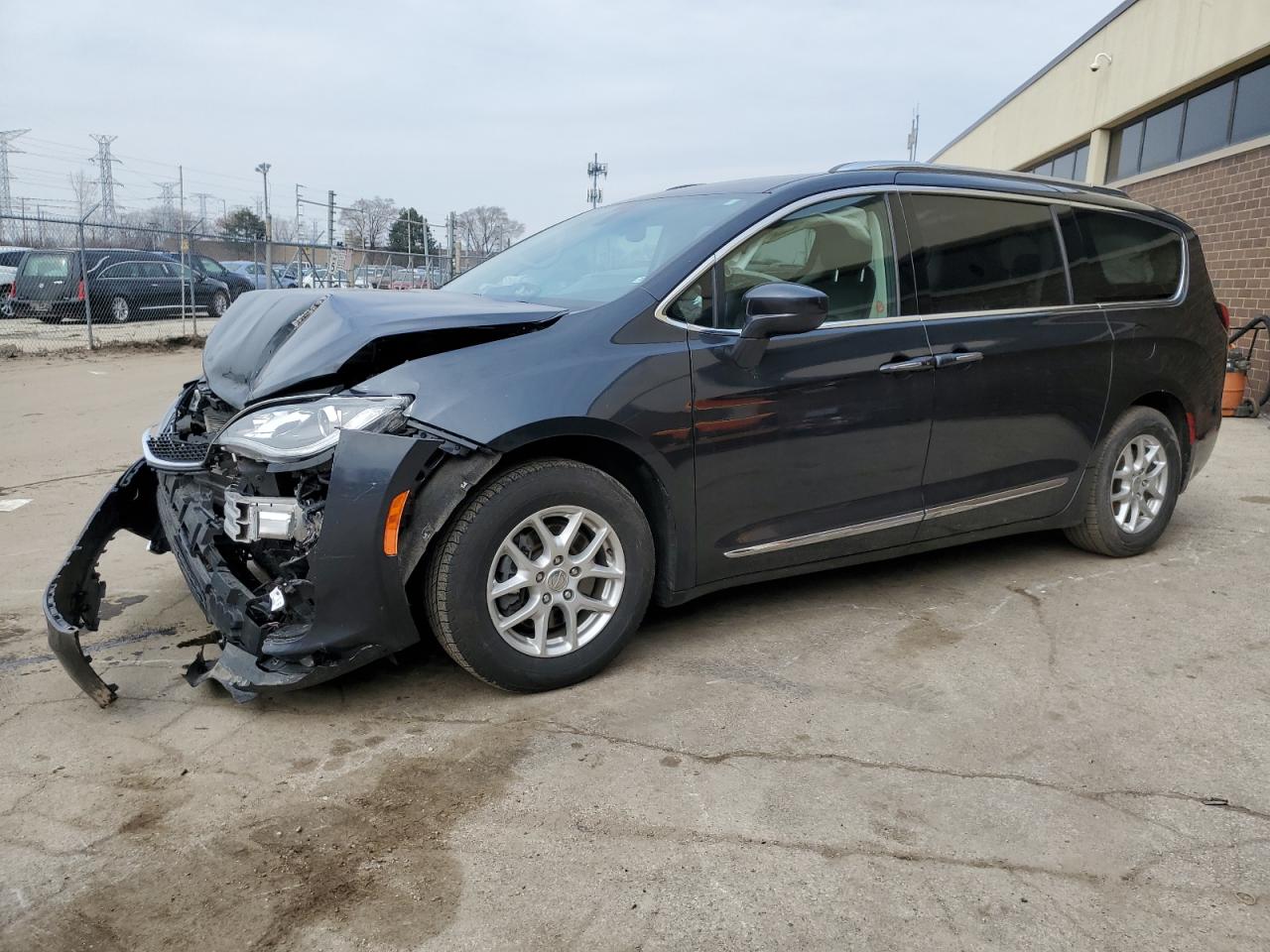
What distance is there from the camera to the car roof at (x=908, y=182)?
3807mm

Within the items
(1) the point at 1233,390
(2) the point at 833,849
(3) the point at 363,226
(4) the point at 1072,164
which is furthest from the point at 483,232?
(2) the point at 833,849

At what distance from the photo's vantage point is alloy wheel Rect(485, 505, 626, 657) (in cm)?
309

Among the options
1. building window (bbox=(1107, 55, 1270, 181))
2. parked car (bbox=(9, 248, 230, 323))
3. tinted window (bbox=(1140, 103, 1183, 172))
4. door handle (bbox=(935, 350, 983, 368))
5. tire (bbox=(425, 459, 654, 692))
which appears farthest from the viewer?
parked car (bbox=(9, 248, 230, 323))

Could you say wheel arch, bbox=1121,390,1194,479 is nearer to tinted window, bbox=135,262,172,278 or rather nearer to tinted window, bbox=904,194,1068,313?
tinted window, bbox=904,194,1068,313

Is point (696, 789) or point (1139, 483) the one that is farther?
point (1139, 483)

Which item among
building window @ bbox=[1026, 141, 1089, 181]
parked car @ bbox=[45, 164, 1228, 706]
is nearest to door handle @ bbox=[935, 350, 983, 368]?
parked car @ bbox=[45, 164, 1228, 706]

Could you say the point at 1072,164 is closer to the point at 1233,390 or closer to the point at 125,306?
the point at 1233,390

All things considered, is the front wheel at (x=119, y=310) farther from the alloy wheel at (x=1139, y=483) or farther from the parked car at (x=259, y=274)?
the alloy wheel at (x=1139, y=483)

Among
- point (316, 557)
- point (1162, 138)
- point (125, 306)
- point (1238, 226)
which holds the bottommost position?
point (316, 557)

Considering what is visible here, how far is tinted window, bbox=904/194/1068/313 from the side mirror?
0.78 meters

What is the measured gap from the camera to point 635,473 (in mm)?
3377

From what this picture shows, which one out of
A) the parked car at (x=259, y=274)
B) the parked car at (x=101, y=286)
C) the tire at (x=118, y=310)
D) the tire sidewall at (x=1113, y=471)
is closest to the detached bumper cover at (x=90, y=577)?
the tire sidewall at (x=1113, y=471)

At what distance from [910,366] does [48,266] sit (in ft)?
57.5

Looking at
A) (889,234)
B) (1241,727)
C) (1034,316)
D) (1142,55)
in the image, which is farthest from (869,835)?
(1142,55)
